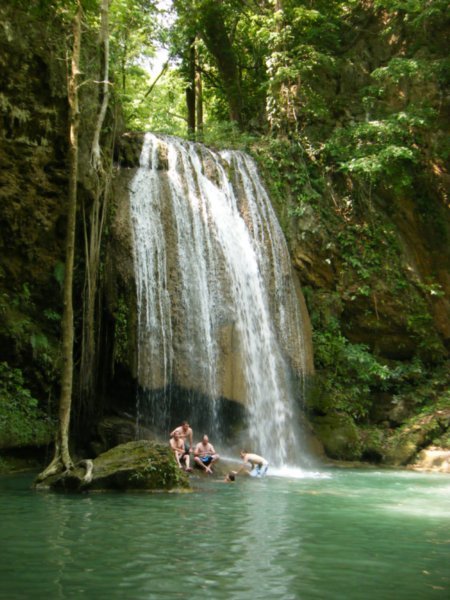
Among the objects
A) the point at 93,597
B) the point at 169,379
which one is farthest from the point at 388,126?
the point at 93,597

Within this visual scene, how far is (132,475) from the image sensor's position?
28.5 ft

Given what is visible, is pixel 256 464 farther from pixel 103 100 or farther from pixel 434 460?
pixel 103 100

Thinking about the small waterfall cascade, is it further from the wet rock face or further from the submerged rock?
the submerged rock

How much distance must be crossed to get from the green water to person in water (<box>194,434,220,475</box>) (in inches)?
81.3

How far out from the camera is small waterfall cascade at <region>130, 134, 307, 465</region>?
12633mm

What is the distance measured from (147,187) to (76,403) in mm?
5106

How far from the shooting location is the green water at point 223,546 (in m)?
4.25

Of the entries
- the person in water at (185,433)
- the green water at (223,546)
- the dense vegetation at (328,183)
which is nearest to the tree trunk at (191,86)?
the dense vegetation at (328,183)

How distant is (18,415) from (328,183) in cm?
1056

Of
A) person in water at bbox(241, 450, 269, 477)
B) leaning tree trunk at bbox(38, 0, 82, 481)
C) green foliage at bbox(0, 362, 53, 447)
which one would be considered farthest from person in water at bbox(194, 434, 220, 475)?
green foliage at bbox(0, 362, 53, 447)

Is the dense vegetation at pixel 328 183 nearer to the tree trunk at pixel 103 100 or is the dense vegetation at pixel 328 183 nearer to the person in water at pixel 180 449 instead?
the tree trunk at pixel 103 100

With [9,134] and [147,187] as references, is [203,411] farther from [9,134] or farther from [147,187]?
[9,134]

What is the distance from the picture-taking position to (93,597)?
3.96 meters

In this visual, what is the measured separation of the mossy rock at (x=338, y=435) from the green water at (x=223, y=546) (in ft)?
17.4
